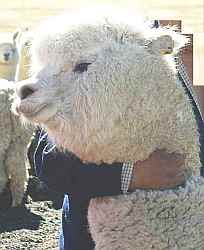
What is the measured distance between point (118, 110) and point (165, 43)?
0.74 feet

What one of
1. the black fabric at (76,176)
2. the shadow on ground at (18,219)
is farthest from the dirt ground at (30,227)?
the black fabric at (76,176)

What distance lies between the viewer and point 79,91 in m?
1.73

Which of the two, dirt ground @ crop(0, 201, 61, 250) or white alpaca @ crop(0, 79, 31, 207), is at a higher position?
white alpaca @ crop(0, 79, 31, 207)

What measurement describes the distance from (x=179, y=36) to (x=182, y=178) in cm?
40

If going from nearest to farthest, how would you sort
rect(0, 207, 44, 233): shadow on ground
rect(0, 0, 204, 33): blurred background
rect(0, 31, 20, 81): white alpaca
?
rect(0, 207, 44, 233): shadow on ground → rect(0, 31, 20, 81): white alpaca → rect(0, 0, 204, 33): blurred background

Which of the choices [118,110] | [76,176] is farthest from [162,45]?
[76,176]

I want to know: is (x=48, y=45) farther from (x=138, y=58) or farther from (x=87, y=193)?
(x=87, y=193)

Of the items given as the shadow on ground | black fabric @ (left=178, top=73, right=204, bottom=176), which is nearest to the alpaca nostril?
black fabric @ (left=178, top=73, right=204, bottom=176)

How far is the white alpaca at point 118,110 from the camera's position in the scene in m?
1.73

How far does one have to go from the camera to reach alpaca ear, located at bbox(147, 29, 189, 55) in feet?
5.83

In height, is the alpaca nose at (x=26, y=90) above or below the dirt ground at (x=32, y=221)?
above

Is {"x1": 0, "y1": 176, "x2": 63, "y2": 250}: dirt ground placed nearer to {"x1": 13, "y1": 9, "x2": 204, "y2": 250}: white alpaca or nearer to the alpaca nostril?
{"x1": 13, "y1": 9, "x2": 204, "y2": 250}: white alpaca

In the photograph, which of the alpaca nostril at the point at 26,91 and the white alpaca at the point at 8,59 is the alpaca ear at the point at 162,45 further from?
the white alpaca at the point at 8,59

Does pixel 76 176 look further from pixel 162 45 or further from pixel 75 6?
pixel 75 6
